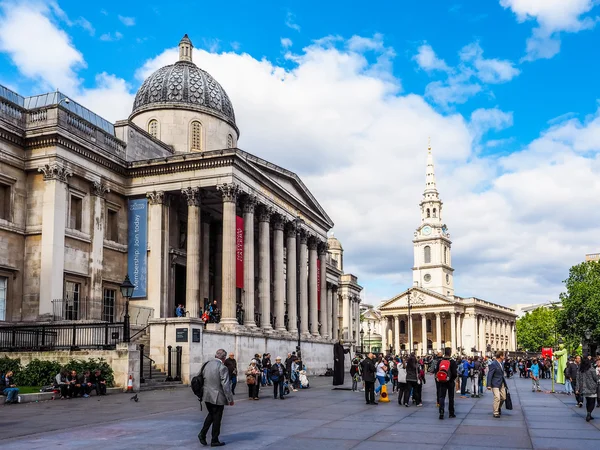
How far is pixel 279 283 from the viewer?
4209 centimetres

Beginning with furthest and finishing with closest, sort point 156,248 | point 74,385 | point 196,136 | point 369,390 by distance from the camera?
point 196,136, point 156,248, point 74,385, point 369,390

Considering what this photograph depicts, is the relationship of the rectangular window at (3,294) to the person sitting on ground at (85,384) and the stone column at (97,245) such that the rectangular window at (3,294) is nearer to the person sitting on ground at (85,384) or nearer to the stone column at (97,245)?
the stone column at (97,245)

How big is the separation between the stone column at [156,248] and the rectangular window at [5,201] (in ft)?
24.8

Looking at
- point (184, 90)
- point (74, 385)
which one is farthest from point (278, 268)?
point (74, 385)

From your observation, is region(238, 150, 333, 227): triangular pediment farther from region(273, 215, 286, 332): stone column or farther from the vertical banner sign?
the vertical banner sign

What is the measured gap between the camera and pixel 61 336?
91.0 feet

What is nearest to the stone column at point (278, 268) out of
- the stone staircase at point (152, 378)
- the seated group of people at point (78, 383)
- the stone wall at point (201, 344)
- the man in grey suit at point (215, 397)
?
the stone wall at point (201, 344)

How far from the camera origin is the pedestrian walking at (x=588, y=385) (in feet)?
53.2

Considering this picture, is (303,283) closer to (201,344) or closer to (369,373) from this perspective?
(201,344)

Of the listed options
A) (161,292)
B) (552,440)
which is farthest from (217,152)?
(552,440)

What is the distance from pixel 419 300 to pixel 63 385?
4487 inches

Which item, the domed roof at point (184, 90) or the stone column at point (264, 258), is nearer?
the stone column at point (264, 258)

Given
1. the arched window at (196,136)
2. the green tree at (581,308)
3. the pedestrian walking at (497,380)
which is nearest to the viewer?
the pedestrian walking at (497,380)

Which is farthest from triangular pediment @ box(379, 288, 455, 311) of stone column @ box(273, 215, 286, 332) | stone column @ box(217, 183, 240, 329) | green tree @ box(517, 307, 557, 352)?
stone column @ box(217, 183, 240, 329)
